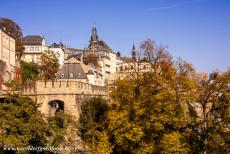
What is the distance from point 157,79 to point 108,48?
77708 millimetres

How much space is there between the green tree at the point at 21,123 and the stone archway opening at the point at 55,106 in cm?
300

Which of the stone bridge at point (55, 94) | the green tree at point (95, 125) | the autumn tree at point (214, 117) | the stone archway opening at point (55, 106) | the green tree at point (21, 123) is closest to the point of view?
the autumn tree at point (214, 117)

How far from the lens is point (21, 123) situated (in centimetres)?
3112

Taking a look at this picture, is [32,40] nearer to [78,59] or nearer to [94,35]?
[78,59]

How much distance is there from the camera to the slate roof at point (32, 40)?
92000 millimetres

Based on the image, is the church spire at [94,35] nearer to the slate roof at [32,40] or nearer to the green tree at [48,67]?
the slate roof at [32,40]

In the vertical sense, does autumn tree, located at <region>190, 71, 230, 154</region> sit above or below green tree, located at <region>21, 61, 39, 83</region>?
below

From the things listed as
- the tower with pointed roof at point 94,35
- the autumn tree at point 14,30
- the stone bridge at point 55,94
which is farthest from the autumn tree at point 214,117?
the tower with pointed roof at point 94,35

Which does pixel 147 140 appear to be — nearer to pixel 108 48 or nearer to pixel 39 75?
pixel 39 75

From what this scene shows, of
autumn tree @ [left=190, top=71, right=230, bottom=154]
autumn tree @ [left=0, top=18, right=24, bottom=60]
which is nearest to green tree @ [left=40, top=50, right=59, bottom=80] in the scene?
autumn tree @ [left=0, top=18, right=24, bottom=60]

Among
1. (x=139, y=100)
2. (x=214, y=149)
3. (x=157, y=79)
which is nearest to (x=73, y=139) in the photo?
(x=139, y=100)

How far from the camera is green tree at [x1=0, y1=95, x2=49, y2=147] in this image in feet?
101

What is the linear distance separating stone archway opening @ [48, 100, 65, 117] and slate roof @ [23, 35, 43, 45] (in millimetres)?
55127

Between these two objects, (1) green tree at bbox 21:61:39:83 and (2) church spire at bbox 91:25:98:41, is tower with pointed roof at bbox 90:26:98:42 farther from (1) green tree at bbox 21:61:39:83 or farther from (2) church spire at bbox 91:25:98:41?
(1) green tree at bbox 21:61:39:83
